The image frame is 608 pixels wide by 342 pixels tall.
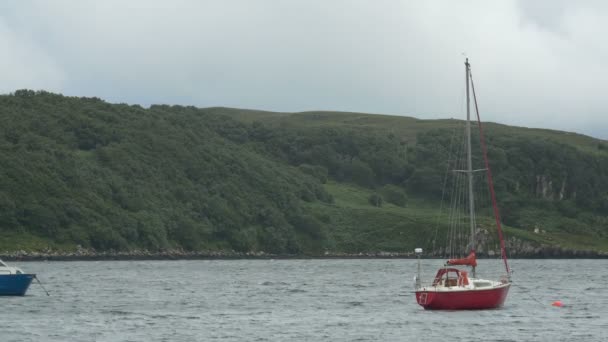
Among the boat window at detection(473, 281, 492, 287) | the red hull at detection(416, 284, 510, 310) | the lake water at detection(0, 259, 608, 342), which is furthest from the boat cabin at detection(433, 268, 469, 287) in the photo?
the lake water at detection(0, 259, 608, 342)

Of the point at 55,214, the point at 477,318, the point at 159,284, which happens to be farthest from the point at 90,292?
the point at 55,214

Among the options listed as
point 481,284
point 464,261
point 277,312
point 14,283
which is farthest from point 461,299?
point 14,283

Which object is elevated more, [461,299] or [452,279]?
[452,279]

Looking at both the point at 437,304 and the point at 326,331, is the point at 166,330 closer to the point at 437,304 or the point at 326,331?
the point at 326,331

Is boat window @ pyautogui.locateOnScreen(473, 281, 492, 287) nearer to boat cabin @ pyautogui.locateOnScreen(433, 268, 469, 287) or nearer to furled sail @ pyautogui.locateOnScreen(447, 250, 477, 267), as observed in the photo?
boat cabin @ pyautogui.locateOnScreen(433, 268, 469, 287)

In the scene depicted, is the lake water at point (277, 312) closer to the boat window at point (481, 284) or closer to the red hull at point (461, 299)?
the red hull at point (461, 299)

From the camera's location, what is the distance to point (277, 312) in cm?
7756

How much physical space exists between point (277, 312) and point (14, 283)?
2025 cm

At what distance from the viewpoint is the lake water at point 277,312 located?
62469 mm

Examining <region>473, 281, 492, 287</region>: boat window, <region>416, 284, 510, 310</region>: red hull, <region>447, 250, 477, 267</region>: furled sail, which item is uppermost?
<region>447, 250, 477, 267</region>: furled sail

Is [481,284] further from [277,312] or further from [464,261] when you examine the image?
[277,312]

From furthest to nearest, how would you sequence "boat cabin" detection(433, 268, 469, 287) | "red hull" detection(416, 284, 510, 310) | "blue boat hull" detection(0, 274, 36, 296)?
"blue boat hull" detection(0, 274, 36, 296) → "boat cabin" detection(433, 268, 469, 287) → "red hull" detection(416, 284, 510, 310)

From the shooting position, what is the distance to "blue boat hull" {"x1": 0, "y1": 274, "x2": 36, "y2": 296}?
82.1 meters

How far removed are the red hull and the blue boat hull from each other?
29.6 m
